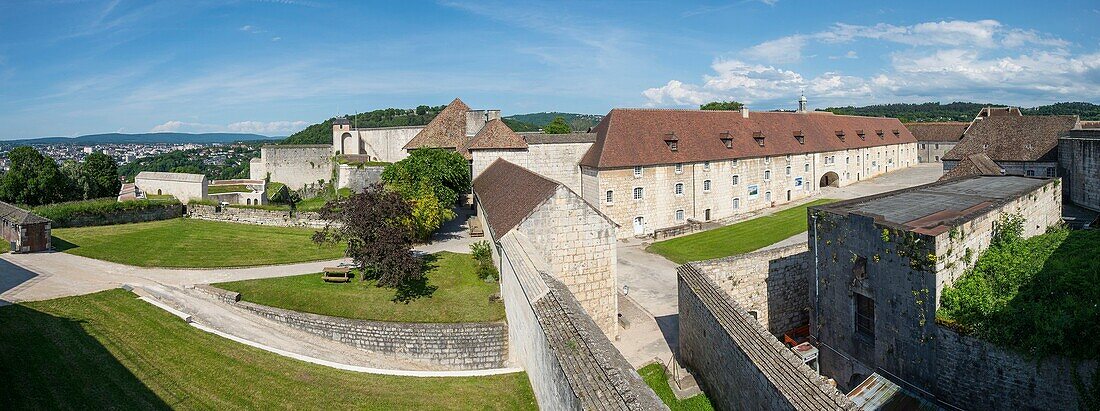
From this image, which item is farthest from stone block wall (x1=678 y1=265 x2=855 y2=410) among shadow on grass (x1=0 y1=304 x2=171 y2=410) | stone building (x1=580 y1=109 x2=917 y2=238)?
stone building (x1=580 y1=109 x2=917 y2=238)

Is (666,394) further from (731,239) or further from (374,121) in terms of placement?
(374,121)

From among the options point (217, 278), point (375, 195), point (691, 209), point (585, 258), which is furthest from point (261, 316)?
point (691, 209)

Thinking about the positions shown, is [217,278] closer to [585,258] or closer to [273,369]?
[273,369]

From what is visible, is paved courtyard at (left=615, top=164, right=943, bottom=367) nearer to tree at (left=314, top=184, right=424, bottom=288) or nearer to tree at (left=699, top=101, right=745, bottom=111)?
tree at (left=314, top=184, right=424, bottom=288)

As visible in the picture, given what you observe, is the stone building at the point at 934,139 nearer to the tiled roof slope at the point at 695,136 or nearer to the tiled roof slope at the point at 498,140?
the tiled roof slope at the point at 695,136

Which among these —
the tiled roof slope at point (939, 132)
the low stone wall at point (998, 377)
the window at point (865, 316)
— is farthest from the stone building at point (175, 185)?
the tiled roof slope at point (939, 132)

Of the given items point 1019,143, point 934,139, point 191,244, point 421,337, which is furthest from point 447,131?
point 934,139

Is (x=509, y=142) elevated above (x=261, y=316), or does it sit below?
above
